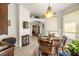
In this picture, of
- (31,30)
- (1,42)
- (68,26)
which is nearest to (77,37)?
(68,26)

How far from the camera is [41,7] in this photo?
262cm

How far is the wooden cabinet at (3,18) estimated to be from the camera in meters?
2.36

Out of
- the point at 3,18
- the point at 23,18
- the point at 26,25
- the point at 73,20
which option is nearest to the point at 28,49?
the point at 26,25

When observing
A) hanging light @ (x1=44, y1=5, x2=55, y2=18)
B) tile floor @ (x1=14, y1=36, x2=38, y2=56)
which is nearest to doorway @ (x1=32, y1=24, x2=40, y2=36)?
tile floor @ (x1=14, y1=36, x2=38, y2=56)

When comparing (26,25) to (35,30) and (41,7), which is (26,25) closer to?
(35,30)

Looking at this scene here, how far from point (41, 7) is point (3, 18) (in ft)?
2.64

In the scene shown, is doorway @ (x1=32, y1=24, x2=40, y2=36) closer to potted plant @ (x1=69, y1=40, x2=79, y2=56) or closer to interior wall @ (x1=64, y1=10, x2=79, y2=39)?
interior wall @ (x1=64, y1=10, x2=79, y2=39)

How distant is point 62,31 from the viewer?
2670 millimetres

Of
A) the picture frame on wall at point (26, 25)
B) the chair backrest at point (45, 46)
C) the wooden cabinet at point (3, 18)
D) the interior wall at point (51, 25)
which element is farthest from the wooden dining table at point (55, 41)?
the wooden cabinet at point (3, 18)

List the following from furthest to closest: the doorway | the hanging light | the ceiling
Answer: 1. the doorway
2. the hanging light
3. the ceiling

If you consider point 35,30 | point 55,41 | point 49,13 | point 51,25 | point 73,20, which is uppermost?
point 49,13

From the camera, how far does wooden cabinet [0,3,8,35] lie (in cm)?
236

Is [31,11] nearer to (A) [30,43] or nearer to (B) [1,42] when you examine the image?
(A) [30,43]

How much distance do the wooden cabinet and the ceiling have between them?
41 cm
